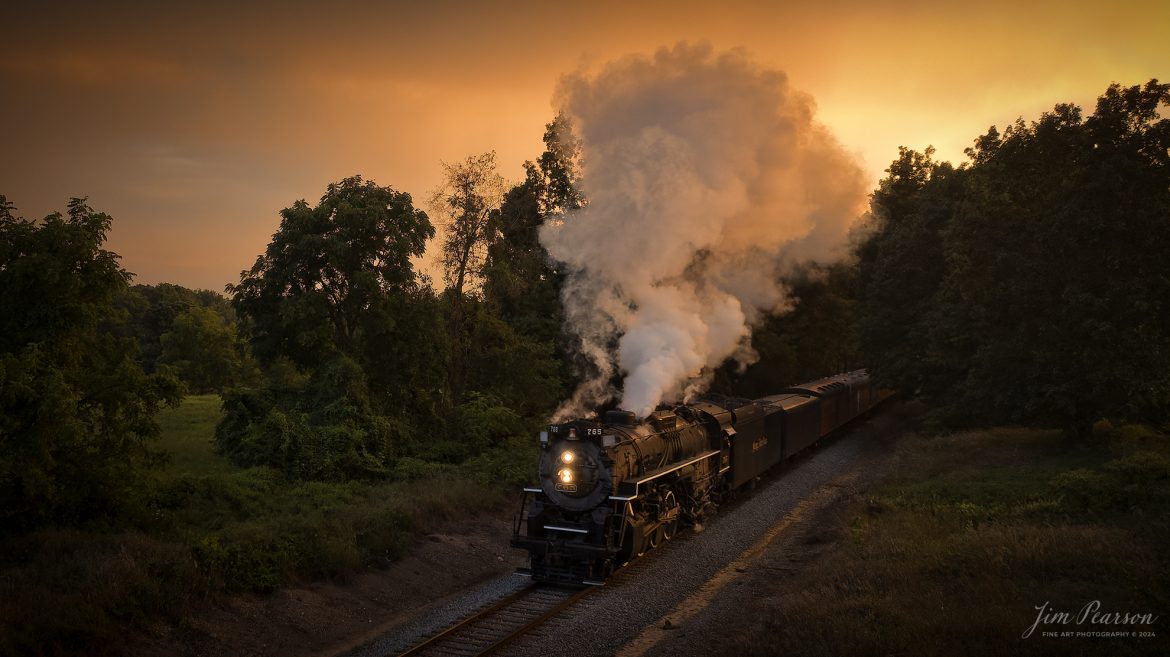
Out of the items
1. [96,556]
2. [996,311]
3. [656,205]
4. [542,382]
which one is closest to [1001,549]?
[656,205]

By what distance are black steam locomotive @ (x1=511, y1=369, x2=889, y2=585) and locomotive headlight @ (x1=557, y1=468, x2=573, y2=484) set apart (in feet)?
0.07

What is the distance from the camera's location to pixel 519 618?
12750 mm

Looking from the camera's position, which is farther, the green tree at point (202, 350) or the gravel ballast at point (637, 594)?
the green tree at point (202, 350)

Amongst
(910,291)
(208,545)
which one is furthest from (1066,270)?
(208,545)

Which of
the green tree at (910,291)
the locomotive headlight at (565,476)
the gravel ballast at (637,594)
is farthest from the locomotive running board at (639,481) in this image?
the green tree at (910,291)

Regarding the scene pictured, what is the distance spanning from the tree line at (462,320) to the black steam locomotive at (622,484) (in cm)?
779

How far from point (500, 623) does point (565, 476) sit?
10.8 feet

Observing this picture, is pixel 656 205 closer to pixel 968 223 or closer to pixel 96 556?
pixel 968 223

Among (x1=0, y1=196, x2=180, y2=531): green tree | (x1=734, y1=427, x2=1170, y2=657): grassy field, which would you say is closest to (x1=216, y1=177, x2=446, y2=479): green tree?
(x1=0, y1=196, x2=180, y2=531): green tree

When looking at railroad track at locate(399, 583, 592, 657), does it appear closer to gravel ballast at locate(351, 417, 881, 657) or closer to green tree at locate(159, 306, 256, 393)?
gravel ballast at locate(351, 417, 881, 657)

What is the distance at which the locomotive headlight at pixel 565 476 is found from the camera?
1488 cm

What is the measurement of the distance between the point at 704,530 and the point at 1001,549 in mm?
7575

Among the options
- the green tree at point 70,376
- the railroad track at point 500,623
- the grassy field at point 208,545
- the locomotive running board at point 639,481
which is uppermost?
the green tree at point 70,376
